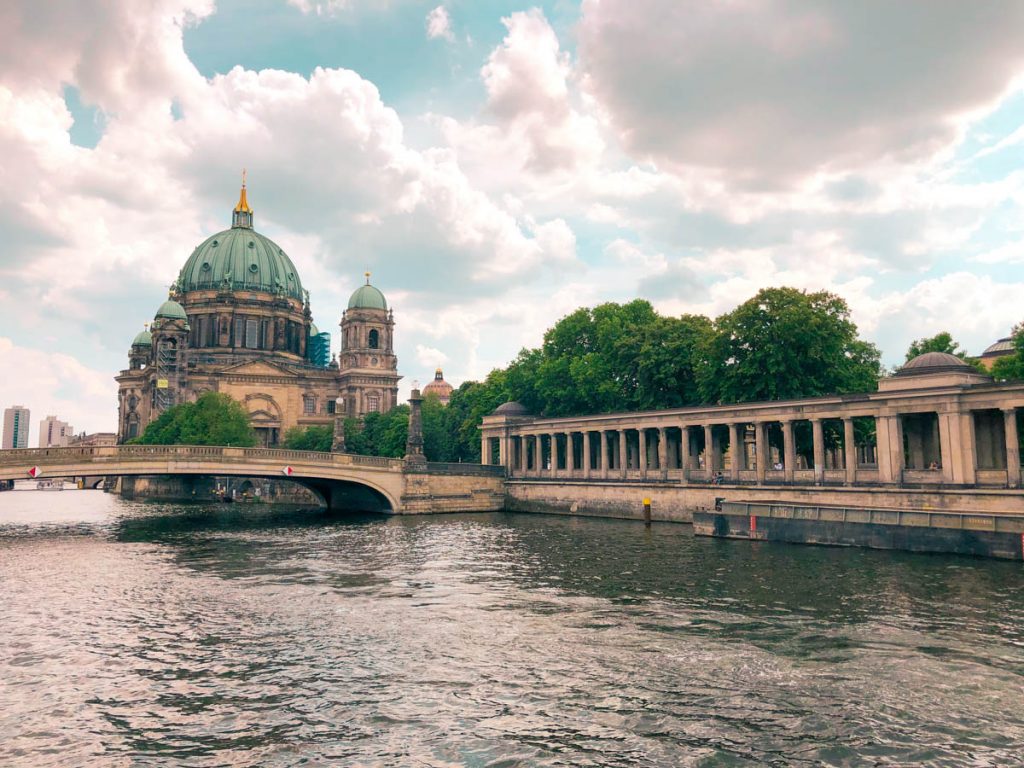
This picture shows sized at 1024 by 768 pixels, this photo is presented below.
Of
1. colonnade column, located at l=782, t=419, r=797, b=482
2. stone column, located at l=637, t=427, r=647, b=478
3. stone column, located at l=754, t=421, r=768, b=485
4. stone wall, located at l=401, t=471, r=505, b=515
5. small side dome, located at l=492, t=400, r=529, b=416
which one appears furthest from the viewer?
small side dome, located at l=492, t=400, r=529, b=416

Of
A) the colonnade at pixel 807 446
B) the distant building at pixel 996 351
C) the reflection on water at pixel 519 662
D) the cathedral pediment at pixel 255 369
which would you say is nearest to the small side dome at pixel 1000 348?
the distant building at pixel 996 351

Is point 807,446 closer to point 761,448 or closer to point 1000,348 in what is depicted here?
point 761,448

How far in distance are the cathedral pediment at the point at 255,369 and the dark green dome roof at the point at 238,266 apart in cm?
1812

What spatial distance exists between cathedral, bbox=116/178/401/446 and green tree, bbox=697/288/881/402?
8966 centimetres

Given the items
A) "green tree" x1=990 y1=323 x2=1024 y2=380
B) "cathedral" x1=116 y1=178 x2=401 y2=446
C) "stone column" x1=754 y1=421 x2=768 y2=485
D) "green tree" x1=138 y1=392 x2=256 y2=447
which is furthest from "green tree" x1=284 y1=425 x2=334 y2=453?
"green tree" x1=990 y1=323 x2=1024 y2=380

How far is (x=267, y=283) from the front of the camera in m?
150

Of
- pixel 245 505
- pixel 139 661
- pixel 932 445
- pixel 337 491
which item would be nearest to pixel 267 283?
pixel 245 505

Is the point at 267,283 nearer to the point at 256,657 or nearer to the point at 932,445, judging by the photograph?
the point at 932,445

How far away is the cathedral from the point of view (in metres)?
134

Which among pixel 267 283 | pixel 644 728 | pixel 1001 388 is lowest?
Result: pixel 644 728

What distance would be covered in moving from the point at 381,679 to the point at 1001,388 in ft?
125

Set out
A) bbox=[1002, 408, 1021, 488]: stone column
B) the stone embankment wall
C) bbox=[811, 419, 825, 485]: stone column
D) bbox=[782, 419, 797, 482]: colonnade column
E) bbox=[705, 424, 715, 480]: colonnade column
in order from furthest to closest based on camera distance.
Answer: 1. bbox=[705, 424, 715, 480]: colonnade column
2. bbox=[782, 419, 797, 482]: colonnade column
3. bbox=[811, 419, 825, 485]: stone column
4. the stone embankment wall
5. bbox=[1002, 408, 1021, 488]: stone column

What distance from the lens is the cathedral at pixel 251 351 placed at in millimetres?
134375

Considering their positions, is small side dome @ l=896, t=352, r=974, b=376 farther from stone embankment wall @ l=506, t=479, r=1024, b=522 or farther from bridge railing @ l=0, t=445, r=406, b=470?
bridge railing @ l=0, t=445, r=406, b=470
